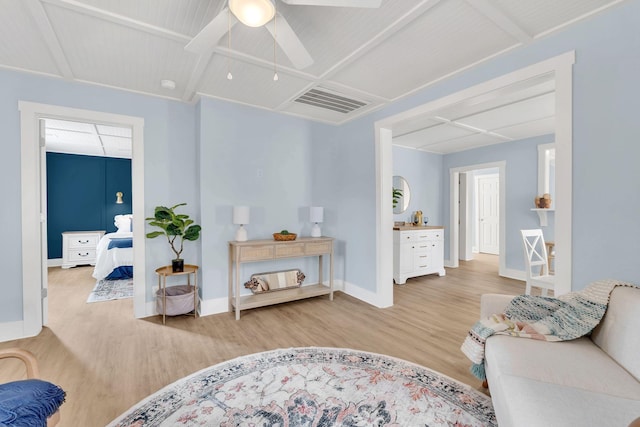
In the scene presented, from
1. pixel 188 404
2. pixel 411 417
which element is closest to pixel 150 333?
pixel 188 404

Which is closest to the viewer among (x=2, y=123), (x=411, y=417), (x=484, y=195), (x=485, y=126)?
(x=411, y=417)

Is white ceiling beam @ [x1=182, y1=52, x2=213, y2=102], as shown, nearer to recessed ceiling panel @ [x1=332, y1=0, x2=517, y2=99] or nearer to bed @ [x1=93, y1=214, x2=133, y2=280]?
recessed ceiling panel @ [x1=332, y1=0, x2=517, y2=99]

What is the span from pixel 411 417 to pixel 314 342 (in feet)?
3.67

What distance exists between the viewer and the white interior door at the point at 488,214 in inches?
307

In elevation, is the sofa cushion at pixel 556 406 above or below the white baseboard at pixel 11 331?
above

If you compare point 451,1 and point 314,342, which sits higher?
point 451,1

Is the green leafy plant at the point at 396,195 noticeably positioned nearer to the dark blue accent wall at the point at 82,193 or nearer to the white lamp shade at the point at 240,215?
the white lamp shade at the point at 240,215

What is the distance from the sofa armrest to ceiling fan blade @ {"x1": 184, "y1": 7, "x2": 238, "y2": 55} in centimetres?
245

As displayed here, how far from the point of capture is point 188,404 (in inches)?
69.9

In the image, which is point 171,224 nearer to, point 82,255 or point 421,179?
point 82,255

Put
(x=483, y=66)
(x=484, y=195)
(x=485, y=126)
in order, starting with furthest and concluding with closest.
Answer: (x=484, y=195) < (x=485, y=126) < (x=483, y=66)

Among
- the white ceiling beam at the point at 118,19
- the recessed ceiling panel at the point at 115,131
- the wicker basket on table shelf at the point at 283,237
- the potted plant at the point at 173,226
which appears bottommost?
the wicker basket on table shelf at the point at 283,237

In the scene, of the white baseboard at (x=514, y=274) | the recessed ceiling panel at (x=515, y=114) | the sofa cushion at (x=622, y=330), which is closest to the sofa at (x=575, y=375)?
the sofa cushion at (x=622, y=330)

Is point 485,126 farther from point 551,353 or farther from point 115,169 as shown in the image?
point 115,169
